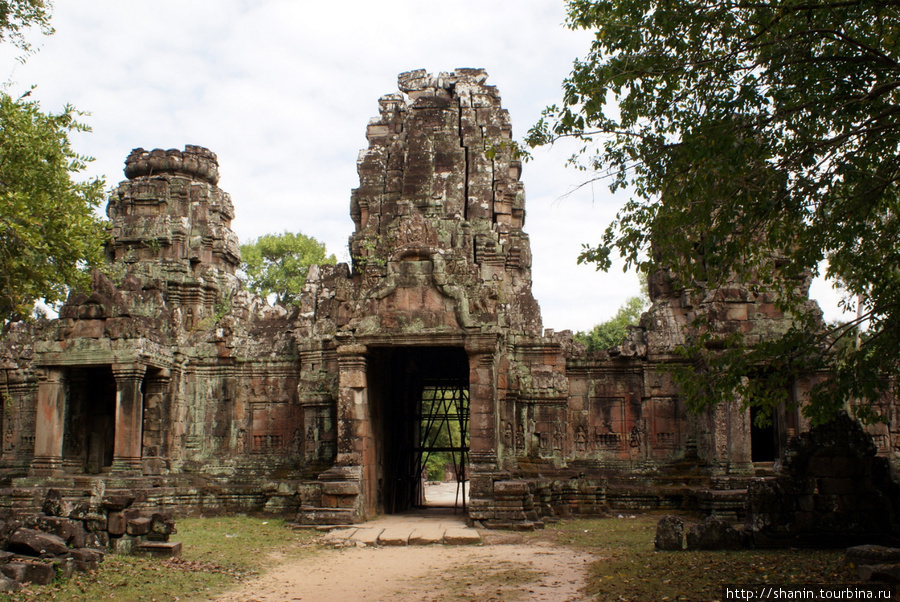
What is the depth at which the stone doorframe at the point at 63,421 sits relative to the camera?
14.5 metres

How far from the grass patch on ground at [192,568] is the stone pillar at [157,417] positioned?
11.0ft

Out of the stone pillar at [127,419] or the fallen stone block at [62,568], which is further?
the stone pillar at [127,419]

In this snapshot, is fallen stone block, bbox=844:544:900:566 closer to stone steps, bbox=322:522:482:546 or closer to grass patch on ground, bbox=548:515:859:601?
grass patch on ground, bbox=548:515:859:601

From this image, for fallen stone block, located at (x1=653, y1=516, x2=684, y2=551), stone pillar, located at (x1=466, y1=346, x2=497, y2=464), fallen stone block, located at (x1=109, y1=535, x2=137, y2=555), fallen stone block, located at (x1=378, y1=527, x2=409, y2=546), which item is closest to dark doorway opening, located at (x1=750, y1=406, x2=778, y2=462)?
stone pillar, located at (x1=466, y1=346, x2=497, y2=464)

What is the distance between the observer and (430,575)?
28.7ft

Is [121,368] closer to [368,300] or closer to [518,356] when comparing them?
[368,300]

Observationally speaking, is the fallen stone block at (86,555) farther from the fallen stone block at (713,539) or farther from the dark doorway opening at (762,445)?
the dark doorway opening at (762,445)

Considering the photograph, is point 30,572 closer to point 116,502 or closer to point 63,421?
point 116,502

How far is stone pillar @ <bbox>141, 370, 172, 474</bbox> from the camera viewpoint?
15539 mm

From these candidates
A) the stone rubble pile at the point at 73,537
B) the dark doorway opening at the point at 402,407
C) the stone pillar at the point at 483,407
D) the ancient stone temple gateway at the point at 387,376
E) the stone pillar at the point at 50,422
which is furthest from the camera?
the stone pillar at the point at 50,422

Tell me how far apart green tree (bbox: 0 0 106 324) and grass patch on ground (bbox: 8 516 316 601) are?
4536mm

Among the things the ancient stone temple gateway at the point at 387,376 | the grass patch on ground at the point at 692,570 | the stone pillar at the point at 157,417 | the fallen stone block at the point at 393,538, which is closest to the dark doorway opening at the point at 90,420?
the ancient stone temple gateway at the point at 387,376

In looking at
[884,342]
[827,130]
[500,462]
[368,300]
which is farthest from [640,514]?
[827,130]

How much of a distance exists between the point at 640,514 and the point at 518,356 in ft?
11.7
